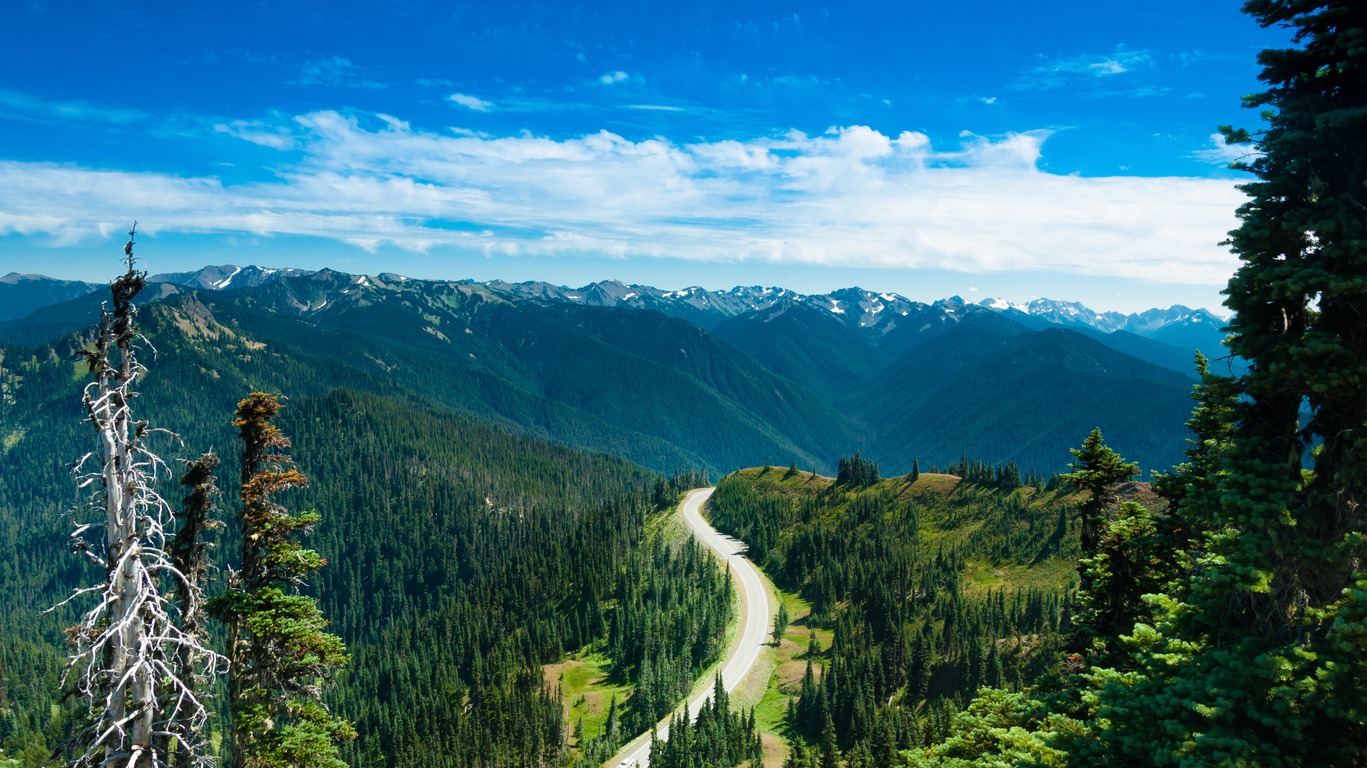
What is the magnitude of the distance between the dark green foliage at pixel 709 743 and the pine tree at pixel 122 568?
273 ft

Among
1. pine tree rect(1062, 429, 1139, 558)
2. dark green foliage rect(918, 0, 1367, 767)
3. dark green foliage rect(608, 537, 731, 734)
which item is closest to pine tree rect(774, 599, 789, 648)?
dark green foliage rect(608, 537, 731, 734)

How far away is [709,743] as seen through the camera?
95375 mm

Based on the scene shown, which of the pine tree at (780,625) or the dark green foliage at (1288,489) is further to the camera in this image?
the pine tree at (780,625)

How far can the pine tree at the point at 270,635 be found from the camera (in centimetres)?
2333

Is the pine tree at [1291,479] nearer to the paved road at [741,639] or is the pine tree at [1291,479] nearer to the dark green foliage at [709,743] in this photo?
the dark green foliage at [709,743]

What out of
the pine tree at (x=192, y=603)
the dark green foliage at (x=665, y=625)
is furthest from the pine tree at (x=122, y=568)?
the dark green foliage at (x=665, y=625)

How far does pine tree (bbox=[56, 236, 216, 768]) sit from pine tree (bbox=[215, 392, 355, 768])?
24.6ft

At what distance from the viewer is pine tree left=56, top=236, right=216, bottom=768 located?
14.9m

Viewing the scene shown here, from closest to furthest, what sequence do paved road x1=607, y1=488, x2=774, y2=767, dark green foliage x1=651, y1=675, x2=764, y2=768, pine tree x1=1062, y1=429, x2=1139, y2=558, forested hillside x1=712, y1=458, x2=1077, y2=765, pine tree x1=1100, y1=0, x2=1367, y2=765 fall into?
pine tree x1=1100, y1=0, x2=1367, y2=765, pine tree x1=1062, y1=429, x2=1139, y2=558, dark green foliage x1=651, y1=675, x2=764, y2=768, forested hillside x1=712, y1=458, x2=1077, y2=765, paved road x1=607, y1=488, x2=774, y2=767

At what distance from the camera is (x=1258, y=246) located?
17.3m

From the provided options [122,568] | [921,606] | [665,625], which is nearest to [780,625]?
[665,625]

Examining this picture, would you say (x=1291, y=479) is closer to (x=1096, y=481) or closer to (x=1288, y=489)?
(x=1288, y=489)

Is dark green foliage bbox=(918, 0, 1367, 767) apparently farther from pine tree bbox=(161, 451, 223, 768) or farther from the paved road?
the paved road

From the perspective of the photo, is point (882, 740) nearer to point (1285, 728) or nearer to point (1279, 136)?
point (1285, 728)
